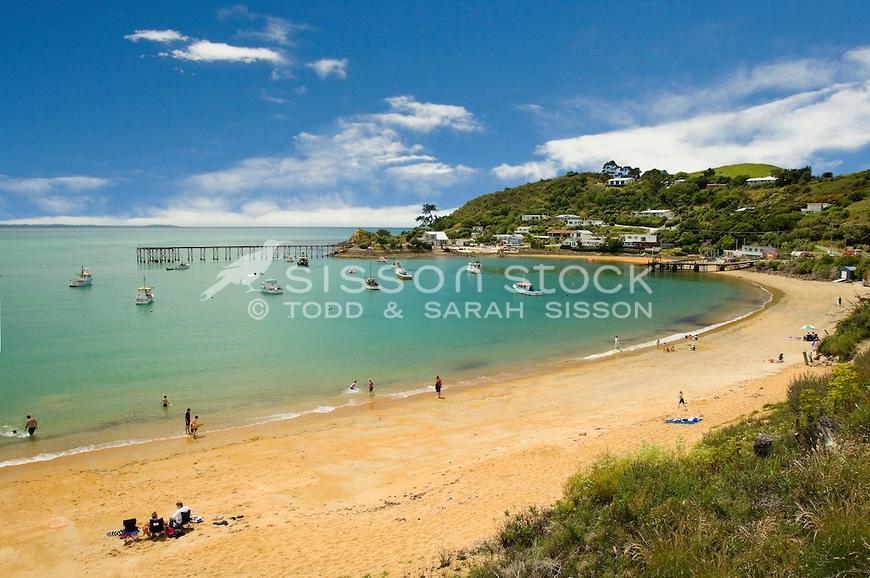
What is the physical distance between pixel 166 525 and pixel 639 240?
407 feet

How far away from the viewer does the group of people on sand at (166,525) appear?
1311 centimetres

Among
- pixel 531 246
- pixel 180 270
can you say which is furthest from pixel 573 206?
pixel 180 270

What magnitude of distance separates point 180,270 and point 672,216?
4619 inches

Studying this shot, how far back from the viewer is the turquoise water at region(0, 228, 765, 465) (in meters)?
24.2

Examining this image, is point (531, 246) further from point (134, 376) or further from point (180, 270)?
point (134, 376)

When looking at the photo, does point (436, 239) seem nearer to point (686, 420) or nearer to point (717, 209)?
point (717, 209)

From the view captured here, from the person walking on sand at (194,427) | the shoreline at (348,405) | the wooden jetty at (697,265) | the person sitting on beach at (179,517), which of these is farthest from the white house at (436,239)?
the person sitting on beach at (179,517)

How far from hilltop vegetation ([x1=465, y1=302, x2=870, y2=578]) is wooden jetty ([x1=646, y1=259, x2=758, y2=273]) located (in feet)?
298

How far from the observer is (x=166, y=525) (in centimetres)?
1346

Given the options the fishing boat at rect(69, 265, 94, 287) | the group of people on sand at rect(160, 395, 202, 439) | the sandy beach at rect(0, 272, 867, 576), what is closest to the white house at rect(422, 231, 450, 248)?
the fishing boat at rect(69, 265, 94, 287)

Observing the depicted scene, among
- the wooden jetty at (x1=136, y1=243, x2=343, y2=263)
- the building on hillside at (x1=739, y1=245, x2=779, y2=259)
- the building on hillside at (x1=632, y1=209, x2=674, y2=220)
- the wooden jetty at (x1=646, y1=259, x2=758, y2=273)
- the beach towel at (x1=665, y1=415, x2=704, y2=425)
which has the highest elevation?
the building on hillside at (x1=632, y1=209, x2=674, y2=220)

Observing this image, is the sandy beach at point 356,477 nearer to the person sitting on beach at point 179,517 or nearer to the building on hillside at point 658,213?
the person sitting on beach at point 179,517

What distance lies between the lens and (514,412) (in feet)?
78.1

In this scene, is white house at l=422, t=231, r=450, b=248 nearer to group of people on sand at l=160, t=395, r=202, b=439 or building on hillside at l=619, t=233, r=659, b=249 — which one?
building on hillside at l=619, t=233, r=659, b=249
